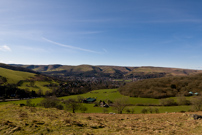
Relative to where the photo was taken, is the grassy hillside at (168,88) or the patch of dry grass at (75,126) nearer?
the patch of dry grass at (75,126)

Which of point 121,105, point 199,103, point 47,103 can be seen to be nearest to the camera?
point 199,103

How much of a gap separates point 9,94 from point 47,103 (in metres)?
94.2

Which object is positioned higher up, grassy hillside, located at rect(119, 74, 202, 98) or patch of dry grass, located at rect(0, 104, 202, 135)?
patch of dry grass, located at rect(0, 104, 202, 135)

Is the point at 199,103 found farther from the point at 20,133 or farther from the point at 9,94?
the point at 9,94

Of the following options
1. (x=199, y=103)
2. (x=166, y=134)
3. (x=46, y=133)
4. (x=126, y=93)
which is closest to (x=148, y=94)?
(x=126, y=93)

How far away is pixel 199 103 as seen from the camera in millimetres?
49156

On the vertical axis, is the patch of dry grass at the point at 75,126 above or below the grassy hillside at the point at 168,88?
above

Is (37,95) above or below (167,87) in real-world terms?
below

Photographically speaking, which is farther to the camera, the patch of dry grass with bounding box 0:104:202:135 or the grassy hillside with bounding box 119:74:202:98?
the grassy hillside with bounding box 119:74:202:98

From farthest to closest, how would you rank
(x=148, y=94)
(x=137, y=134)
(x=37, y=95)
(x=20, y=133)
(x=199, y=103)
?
(x=37, y=95), (x=148, y=94), (x=199, y=103), (x=137, y=134), (x=20, y=133)

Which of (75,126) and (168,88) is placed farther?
(168,88)

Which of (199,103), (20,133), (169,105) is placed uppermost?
(20,133)

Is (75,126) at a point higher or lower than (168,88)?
higher

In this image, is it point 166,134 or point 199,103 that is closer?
point 166,134
